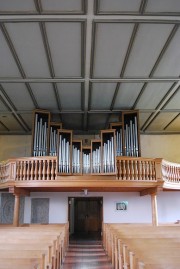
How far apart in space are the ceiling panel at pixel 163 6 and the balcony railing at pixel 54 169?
5166 millimetres

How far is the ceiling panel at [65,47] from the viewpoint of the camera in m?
6.55

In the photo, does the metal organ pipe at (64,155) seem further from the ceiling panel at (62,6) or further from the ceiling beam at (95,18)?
the ceiling panel at (62,6)

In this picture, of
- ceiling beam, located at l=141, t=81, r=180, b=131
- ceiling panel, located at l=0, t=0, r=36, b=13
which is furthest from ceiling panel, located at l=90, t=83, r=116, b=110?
ceiling panel, located at l=0, t=0, r=36, b=13

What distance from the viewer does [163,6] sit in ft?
19.4

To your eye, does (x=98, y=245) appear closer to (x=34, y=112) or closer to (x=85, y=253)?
(x=85, y=253)

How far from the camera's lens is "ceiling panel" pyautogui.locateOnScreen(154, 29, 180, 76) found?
280 inches

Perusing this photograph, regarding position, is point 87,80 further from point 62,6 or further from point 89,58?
point 62,6

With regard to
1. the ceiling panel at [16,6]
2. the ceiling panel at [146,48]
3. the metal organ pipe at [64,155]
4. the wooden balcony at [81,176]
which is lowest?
the wooden balcony at [81,176]

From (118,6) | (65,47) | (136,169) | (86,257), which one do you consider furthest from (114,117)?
(118,6)

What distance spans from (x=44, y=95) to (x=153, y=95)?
12.2 feet

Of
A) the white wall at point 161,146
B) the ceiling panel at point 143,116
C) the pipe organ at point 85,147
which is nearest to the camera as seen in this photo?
the pipe organ at point 85,147

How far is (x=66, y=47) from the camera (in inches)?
286

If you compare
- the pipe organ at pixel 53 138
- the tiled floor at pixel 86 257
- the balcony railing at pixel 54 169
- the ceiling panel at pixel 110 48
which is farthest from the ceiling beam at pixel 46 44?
the tiled floor at pixel 86 257

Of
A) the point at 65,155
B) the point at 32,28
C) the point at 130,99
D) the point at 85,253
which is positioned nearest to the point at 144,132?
the point at 130,99
